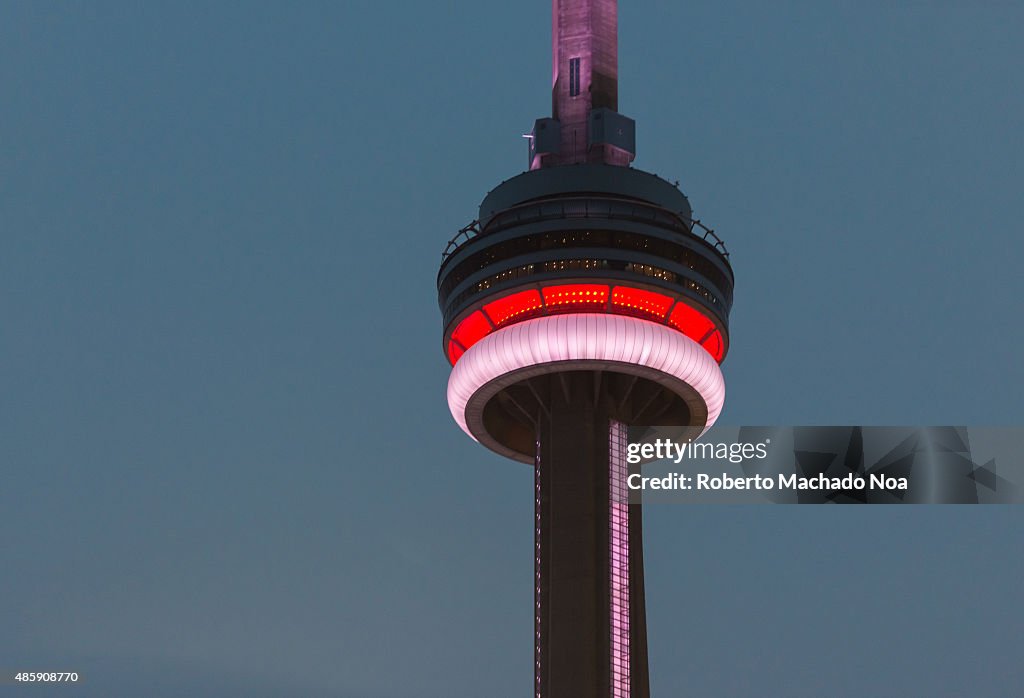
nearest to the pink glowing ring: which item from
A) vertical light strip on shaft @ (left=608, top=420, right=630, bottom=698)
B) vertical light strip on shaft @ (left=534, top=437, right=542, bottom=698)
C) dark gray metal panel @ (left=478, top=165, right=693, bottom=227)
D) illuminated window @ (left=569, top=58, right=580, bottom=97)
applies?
vertical light strip on shaft @ (left=608, top=420, right=630, bottom=698)

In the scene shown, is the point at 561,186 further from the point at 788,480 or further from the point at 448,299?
the point at 788,480

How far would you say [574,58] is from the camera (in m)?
98.6

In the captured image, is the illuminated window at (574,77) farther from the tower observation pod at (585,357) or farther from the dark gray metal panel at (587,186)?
the dark gray metal panel at (587,186)

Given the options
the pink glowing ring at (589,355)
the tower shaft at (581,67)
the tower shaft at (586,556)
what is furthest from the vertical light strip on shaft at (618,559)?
the tower shaft at (581,67)

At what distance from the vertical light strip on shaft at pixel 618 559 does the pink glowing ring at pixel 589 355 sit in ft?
16.4

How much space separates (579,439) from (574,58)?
3118 cm

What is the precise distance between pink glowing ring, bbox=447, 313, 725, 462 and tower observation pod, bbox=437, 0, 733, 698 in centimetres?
9

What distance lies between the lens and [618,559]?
8162 cm

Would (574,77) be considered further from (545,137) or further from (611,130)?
(611,130)

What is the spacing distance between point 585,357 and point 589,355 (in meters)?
0.28

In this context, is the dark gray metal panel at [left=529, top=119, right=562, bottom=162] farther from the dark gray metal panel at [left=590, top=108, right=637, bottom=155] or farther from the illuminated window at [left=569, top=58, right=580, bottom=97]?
the illuminated window at [left=569, top=58, right=580, bottom=97]

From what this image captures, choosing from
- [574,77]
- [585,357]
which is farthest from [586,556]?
[574,77]

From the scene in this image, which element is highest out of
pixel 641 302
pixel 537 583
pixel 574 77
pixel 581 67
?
pixel 581 67

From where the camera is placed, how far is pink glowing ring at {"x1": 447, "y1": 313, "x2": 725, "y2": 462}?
82375 millimetres
